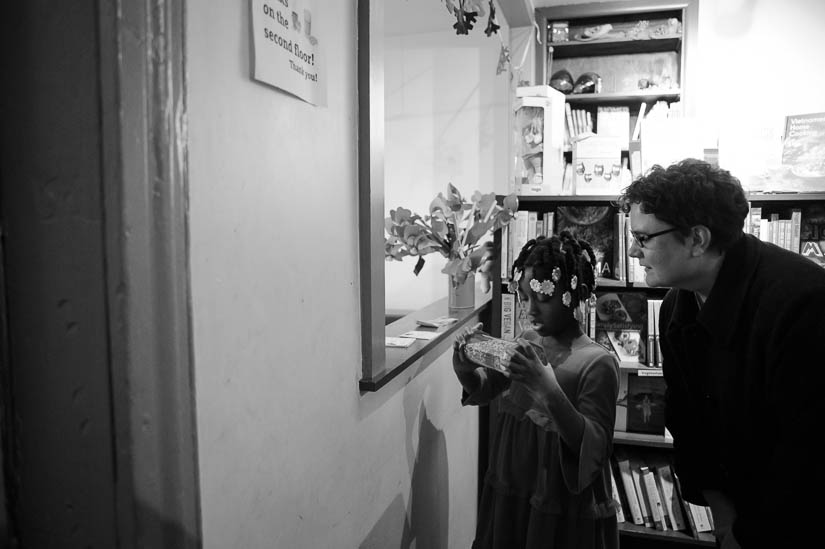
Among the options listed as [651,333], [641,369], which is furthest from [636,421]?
[651,333]

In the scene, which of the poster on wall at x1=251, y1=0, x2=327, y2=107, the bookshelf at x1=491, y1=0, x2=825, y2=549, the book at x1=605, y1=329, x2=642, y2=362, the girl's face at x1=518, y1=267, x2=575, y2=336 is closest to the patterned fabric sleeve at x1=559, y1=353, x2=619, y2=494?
the girl's face at x1=518, y1=267, x2=575, y2=336

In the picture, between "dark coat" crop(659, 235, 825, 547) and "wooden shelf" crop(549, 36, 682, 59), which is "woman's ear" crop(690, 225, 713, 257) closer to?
"dark coat" crop(659, 235, 825, 547)

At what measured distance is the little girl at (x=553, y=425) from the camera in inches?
46.5

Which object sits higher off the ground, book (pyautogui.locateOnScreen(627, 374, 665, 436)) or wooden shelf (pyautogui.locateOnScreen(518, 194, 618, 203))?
wooden shelf (pyautogui.locateOnScreen(518, 194, 618, 203))

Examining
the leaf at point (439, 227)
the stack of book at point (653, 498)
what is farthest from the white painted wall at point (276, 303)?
the stack of book at point (653, 498)

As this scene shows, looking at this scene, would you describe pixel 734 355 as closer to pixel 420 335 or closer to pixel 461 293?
pixel 420 335

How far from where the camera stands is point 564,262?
1.33 meters

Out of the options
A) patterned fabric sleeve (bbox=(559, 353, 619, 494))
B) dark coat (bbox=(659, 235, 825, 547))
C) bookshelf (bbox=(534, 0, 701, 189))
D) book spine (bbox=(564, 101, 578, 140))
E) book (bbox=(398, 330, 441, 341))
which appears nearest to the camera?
dark coat (bbox=(659, 235, 825, 547))

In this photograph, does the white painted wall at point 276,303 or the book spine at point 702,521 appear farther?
the book spine at point 702,521

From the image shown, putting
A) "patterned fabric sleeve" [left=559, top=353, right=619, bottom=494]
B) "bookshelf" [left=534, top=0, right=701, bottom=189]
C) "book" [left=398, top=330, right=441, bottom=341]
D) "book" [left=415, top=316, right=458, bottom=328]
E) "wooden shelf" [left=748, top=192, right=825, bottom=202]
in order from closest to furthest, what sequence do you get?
"patterned fabric sleeve" [left=559, top=353, right=619, bottom=494]
"book" [left=398, top=330, right=441, bottom=341]
"book" [left=415, top=316, right=458, bottom=328]
"wooden shelf" [left=748, top=192, right=825, bottom=202]
"bookshelf" [left=534, top=0, right=701, bottom=189]

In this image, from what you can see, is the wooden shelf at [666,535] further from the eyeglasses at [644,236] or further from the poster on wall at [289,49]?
the poster on wall at [289,49]

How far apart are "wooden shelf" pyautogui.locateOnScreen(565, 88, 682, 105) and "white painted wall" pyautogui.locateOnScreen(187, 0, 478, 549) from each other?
2.24 metres

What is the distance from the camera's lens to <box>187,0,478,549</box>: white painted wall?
0.59 metres

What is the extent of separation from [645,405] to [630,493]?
15.7 inches
